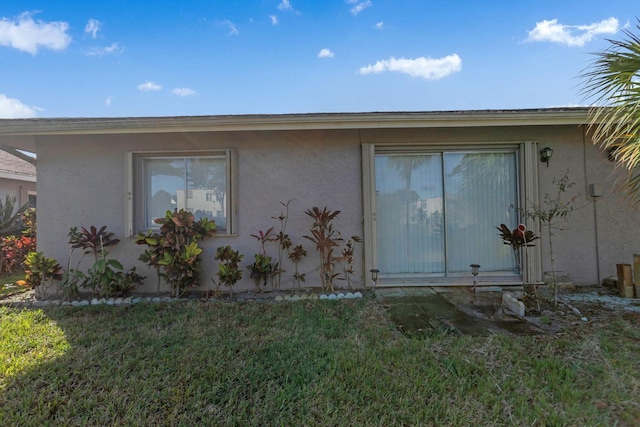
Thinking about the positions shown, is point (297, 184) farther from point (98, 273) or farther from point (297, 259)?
point (98, 273)

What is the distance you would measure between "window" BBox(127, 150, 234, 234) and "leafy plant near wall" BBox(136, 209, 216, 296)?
53 centimetres

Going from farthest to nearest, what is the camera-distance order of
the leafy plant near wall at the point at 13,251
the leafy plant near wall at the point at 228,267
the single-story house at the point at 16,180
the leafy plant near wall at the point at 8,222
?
the single-story house at the point at 16,180 < the leafy plant near wall at the point at 8,222 < the leafy plant near wall at the point at 13,251 < the leafy plant near wall at the point at 228,267

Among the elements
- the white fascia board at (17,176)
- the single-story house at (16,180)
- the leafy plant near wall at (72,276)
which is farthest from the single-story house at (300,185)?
the single-story house at (16,180)

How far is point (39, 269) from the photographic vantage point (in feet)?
13.6

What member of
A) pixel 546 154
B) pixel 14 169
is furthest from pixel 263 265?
pixel 14 169

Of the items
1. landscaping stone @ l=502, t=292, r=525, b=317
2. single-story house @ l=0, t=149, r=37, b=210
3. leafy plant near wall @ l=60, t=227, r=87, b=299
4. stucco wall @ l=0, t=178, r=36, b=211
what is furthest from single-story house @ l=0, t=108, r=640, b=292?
stucco wall @ l=0, t=178, r=36, b=211

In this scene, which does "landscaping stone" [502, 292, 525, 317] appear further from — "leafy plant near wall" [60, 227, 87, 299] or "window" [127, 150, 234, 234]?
"leafy plant near wall" [60, 227, 87, 299]

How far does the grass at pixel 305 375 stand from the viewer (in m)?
1.82

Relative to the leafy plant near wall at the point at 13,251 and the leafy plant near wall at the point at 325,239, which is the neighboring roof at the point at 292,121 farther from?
the leafy plant near wall at the point at 13,251

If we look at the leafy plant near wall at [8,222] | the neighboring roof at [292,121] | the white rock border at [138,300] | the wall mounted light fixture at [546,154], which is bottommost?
the white rock border at [138,300]

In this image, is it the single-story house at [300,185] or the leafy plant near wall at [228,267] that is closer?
the leafy plant near wall at [228,267]

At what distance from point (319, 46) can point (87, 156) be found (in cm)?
582

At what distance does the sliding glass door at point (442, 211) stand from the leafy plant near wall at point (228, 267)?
7.47ft

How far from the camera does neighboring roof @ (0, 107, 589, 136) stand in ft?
13.0
